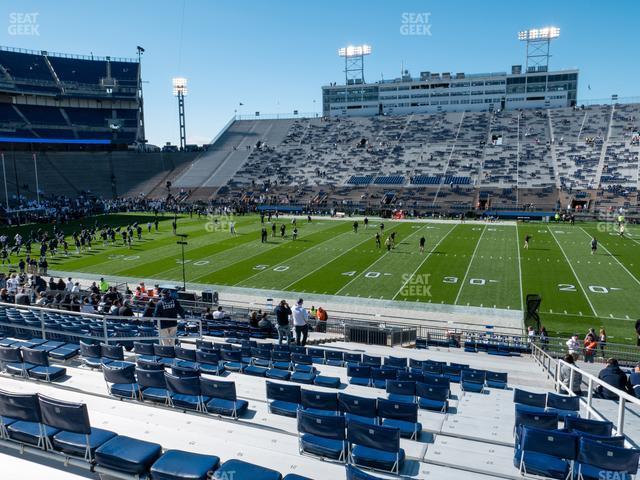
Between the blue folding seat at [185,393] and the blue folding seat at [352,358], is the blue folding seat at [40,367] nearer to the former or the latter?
the blue folding seat at [185,393]

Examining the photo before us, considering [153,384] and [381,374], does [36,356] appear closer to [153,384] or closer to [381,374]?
[153,384]

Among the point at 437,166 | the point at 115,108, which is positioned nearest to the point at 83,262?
the point at 437,166

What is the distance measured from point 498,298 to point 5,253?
29.2 metres

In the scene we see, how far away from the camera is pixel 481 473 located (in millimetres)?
5301

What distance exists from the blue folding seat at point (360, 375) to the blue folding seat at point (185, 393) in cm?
326

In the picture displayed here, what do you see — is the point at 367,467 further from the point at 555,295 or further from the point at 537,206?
the point at 537,206

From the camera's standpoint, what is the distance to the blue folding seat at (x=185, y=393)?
6547 millimetres

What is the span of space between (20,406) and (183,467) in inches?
85.7

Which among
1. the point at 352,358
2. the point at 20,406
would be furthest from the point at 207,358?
the point at 20,406

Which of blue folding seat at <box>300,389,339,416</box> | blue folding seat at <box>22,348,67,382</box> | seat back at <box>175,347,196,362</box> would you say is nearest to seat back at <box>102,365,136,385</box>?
blue folding seat at <box>22,348,67,382</box>

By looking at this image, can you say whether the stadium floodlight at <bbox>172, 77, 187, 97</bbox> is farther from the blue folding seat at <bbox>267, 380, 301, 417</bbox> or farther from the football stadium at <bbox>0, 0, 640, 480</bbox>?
the blue folding seat at <bbox>267, 380, 301, 417</bbox>

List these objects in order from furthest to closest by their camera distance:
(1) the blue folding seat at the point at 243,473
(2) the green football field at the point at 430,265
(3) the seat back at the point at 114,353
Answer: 1. (2) the green football field at the point at 430,265
2. (3) the seat back at the point at 114,353
3. (1) the blue folding seat at the point at 243,473

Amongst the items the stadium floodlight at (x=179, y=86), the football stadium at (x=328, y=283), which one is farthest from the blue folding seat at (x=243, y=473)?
the stadium floodlight at (x=179, y=86)

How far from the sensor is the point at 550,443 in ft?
17.2
